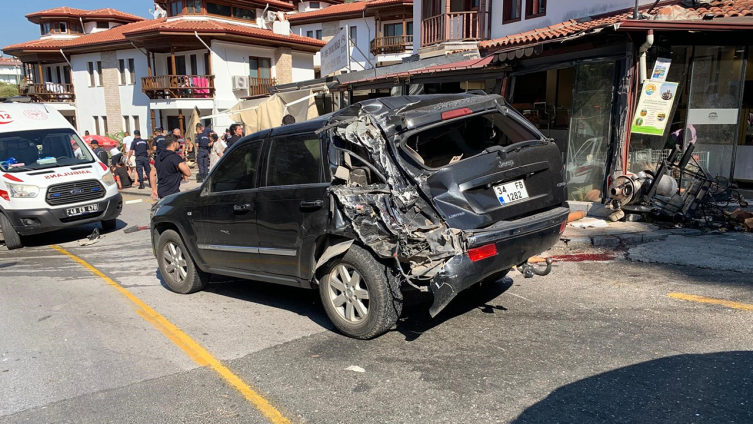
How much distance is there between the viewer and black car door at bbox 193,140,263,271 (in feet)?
17.6

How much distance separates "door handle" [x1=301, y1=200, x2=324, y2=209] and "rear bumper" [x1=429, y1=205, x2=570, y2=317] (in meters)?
1.17

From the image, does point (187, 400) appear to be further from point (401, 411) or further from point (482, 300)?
point (482, 300)

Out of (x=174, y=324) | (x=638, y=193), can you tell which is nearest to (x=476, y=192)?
(x=174, y=324)

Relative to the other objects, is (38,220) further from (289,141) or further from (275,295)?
(289,141)

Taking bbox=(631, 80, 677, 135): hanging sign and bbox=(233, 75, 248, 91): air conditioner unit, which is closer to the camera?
bbox=(631, 80, 677, 135): hanging sign

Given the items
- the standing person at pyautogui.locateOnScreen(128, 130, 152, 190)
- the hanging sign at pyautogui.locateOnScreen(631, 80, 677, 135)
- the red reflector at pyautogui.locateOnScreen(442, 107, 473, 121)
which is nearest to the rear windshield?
the red reflector at pyautogui.locateOnScreen(442, 107, 473, 121)

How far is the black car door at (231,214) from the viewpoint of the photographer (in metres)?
5.36

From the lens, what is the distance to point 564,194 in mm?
4949

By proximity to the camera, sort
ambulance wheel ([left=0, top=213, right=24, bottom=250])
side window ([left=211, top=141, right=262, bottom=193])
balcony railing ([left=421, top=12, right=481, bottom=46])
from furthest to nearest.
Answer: balcony railing ([left=421, top=12, right=481, bottom=46]), ambulance wheel ([left=0, top=213, right=24, bottom=250]), side window ([left=211, top=141, right=262, bottom=193])

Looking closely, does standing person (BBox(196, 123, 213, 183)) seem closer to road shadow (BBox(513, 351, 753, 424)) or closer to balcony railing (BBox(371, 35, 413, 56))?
road shadow (BBox(513, 351, 753, 424))

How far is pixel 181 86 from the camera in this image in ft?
104

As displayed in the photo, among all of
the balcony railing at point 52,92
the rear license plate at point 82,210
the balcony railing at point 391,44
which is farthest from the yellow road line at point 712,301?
the balcony railing at point 52,92

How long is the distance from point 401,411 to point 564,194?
2580 millimetres

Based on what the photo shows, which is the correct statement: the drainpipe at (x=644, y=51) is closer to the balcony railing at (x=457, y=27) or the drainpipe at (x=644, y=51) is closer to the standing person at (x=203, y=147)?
the balcony railing at (x=457, y=27)
